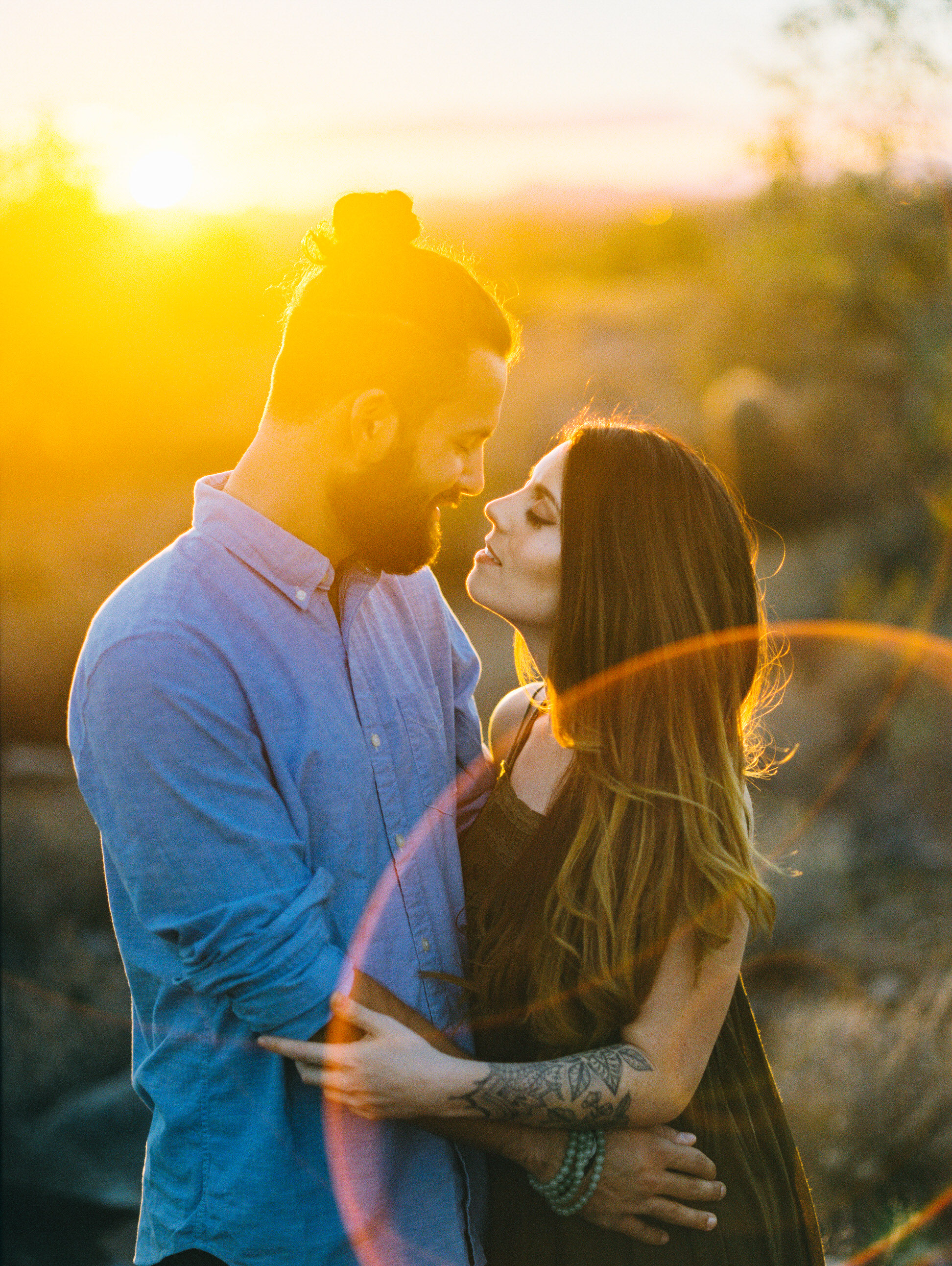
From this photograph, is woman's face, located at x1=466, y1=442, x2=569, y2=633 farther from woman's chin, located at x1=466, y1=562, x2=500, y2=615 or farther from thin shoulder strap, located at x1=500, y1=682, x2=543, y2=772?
thin shoulder strap, located at x1=500, y1=682, x2=543, y2=772

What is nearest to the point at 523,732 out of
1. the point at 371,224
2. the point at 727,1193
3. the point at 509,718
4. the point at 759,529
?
the point at 509,718

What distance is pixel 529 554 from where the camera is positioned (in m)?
2.01

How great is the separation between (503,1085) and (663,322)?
20.1 m

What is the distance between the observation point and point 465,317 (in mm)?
1926

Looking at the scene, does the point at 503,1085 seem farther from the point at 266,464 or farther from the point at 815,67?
the point at 815,67

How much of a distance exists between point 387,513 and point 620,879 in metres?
0.85

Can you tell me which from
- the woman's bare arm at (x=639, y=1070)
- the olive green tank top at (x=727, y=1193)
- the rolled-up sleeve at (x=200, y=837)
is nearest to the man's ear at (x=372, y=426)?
the rolled-up sleeve at (x=200, y=837)

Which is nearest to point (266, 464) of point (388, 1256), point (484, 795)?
point (484, 795)

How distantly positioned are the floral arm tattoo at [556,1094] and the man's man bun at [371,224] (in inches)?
62.4

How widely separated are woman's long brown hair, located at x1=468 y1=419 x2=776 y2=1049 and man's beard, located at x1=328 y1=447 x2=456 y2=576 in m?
0.31

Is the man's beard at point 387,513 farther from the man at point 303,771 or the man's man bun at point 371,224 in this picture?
the man's man bun at point 371,224

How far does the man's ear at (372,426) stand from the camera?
6.02 feet

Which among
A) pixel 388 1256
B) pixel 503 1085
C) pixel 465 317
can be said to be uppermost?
pixel 465 317

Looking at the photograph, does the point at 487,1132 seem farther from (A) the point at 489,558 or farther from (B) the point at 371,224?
(B) the point at 371,224
